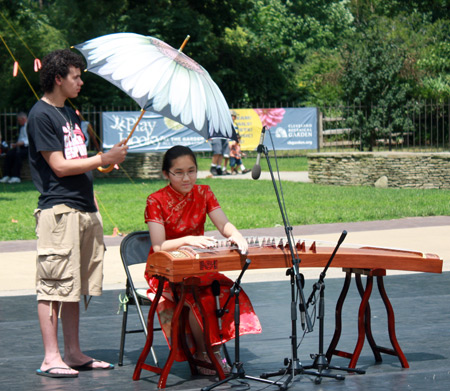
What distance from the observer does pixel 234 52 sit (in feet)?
146

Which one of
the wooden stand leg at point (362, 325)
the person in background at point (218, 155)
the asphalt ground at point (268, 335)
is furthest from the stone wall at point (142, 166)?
the wooden stand leg at point (362, 325)

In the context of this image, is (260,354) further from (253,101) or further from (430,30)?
(430,30)

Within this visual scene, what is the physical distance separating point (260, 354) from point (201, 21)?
34.7 metres

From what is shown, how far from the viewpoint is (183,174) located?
568 centimetres

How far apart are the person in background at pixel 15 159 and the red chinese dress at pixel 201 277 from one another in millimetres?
19388

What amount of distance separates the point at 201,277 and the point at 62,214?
951 millimetres

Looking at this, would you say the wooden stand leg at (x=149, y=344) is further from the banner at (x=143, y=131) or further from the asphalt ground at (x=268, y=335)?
the banner at (x=143, y=131)

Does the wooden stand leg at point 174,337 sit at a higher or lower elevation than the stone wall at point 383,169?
lower

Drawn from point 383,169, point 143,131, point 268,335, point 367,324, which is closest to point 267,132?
point 143,131

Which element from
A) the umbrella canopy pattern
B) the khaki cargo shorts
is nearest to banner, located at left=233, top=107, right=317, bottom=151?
the umbrella canopy pattern

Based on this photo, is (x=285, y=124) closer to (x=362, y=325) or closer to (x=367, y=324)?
(x=367, y=324)

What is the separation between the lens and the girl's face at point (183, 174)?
567cm

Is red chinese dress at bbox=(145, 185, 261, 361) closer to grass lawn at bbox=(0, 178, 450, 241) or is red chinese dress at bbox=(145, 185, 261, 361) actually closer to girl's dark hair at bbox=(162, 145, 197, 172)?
girl's dark hair at bbox=(162, 145, 197, 172)

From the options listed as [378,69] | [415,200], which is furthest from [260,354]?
[378,69]
